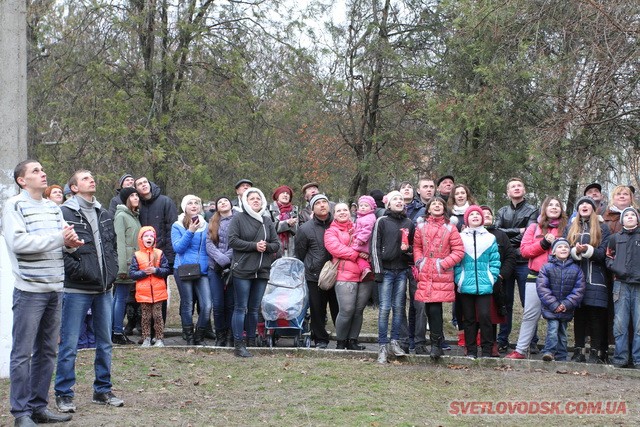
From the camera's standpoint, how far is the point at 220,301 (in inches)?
441

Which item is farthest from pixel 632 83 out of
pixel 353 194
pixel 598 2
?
pixel 353 194

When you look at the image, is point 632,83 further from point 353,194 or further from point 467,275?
point 353,194

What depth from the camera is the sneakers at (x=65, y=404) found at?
7.20 meters

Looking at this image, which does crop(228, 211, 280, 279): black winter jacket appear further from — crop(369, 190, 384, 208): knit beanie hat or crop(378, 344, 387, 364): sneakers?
crop(369, 190, 384, 208): knit beanie hat

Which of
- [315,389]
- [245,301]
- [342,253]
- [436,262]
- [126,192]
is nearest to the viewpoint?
[315,389]

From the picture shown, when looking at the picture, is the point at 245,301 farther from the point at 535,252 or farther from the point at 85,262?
the point at 535,252

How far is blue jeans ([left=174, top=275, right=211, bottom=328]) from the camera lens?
1124cm

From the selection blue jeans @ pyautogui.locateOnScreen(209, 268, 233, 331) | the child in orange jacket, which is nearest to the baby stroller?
blue jeans @ pyautogui.locateOnScreen(209, 268, 233, 331)

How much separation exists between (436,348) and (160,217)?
433 cm

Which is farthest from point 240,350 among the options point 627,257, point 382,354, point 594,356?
point 627,257

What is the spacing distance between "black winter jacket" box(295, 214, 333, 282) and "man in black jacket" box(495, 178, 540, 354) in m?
2.30

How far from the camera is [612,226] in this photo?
10664 mm

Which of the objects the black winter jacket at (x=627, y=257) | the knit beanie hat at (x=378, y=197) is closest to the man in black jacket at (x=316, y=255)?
the knit beanie hat at (x=378, y=197)

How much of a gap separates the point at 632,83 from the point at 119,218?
6892 millimetres
